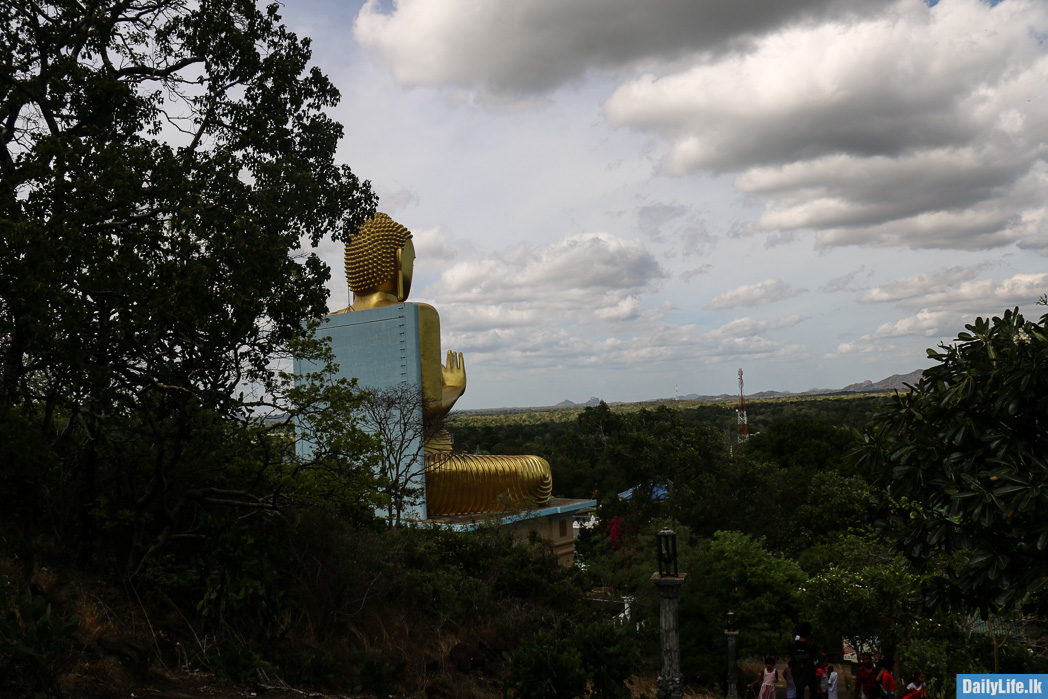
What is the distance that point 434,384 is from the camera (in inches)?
870

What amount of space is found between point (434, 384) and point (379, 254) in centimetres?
442

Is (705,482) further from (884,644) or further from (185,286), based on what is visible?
(185,286)

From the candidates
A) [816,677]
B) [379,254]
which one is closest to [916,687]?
[816,677]

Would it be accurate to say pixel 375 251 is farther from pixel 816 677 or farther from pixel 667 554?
pixel 816 677

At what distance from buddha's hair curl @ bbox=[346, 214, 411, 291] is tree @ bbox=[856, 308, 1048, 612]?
1757cm

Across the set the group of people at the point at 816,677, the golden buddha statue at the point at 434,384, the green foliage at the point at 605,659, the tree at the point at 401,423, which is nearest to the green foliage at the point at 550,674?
the green foliage at the point at 605,659

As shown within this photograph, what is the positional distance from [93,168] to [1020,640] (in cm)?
1274

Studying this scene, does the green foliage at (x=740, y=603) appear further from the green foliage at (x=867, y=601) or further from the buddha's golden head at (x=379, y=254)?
the buddha's golden head at (x=379, y=254)

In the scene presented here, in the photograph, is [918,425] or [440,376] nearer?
[918,425]

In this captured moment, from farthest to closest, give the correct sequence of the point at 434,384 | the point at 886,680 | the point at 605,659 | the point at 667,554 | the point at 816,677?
1. the point at 434,384
2. the point at 886,680
3. the point at 816,677
4. the point at 667,554
5. the point at 605,659

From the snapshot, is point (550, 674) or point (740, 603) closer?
point (550, 674)

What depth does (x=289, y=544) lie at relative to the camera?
1077cm

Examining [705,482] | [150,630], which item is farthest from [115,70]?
[705,482]

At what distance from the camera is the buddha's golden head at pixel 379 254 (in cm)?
2269
